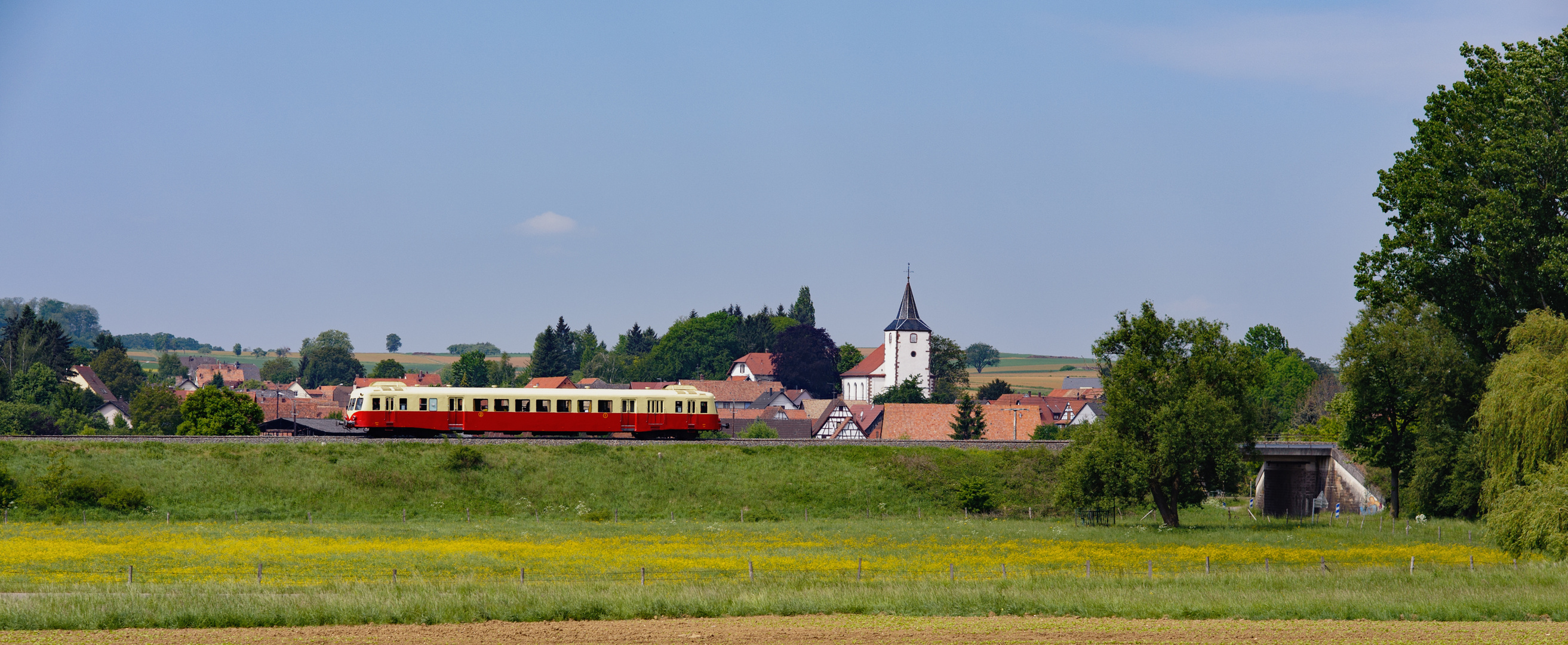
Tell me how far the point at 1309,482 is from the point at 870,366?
10960 cm

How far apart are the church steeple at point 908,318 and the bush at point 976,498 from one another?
10906cm

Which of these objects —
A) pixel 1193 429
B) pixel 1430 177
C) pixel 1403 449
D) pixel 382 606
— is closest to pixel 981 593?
pixel 382 606

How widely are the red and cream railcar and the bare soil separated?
3617 centimetres

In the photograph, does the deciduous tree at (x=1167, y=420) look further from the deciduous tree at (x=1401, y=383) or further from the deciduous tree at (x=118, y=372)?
the deciduous tree at (x=118, y=372)

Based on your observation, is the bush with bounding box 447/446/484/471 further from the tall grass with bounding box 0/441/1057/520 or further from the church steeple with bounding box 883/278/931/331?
the church steeple with bounding box 883/278/931/331

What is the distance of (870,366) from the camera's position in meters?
177

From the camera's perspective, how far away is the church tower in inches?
6560

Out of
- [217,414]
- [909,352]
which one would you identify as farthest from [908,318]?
[217,414]

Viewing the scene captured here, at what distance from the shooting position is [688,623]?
25.8 m

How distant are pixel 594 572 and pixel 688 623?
8.39 meters

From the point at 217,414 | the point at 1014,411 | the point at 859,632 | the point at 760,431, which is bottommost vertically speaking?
the point at 859,632

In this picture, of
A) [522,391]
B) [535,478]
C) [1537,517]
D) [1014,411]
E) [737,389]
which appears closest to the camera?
[1537,517]

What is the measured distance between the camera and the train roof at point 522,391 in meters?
60.5

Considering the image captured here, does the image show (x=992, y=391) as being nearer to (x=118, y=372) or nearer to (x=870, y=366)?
(x=870, y=366)
